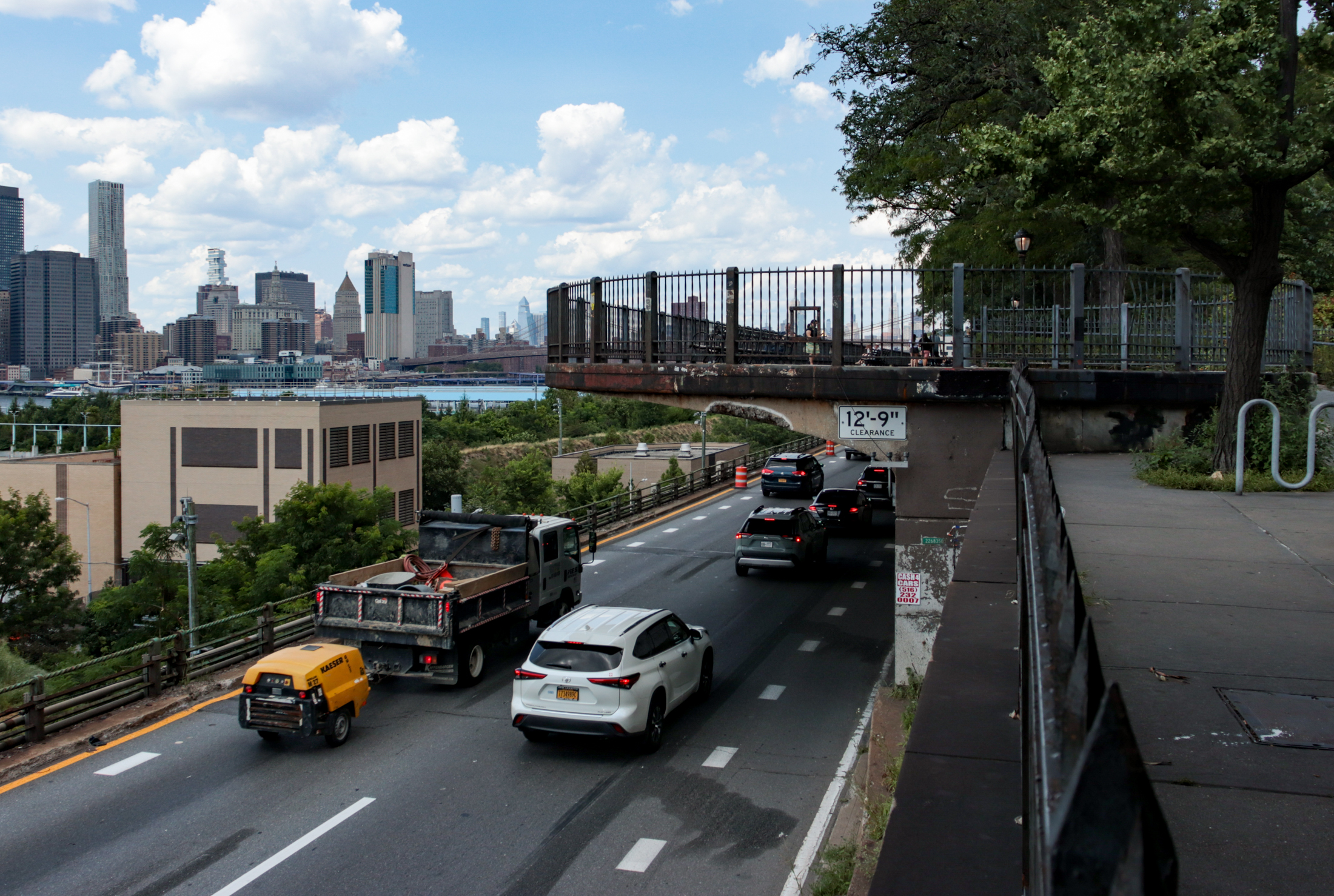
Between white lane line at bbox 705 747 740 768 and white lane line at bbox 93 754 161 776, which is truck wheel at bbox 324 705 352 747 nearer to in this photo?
white lane line at bbox 93 754 161 776

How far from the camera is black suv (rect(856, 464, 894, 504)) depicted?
135ft

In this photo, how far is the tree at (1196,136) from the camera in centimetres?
979

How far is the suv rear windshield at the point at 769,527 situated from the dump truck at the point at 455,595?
724 cm

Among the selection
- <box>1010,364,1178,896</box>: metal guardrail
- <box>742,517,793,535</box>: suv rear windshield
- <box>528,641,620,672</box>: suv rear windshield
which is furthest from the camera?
<box>742,517,793,535</box>: suv rear windshield

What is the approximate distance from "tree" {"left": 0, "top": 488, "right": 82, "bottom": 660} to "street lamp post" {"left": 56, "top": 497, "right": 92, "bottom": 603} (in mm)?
13668

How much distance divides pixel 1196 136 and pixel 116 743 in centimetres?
1582

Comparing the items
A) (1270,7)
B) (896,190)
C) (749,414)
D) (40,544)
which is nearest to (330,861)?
(749,414)

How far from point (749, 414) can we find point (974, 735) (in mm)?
13116

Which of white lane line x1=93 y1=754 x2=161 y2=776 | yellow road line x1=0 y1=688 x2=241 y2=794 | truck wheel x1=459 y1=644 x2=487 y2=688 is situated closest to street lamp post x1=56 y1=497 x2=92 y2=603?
yellow road line x1=0 y1=688 x2=241 y2=794

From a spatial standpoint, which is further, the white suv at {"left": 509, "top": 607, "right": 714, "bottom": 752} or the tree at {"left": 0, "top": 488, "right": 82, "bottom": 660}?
the tree at {"left": 0, "top": 488, "right": 82, "bottom": 660}

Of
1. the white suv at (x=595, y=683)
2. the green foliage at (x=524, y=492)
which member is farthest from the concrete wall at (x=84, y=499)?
the white suv at (x=595, y=683)

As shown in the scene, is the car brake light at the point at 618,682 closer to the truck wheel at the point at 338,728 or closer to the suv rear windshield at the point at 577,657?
the suv rear windshield at the point at 577,657

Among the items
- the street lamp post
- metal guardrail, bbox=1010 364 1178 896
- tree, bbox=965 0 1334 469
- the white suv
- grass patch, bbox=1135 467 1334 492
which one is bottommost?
the street lamp post

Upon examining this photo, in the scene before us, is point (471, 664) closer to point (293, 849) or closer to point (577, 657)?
point (577, 657)
